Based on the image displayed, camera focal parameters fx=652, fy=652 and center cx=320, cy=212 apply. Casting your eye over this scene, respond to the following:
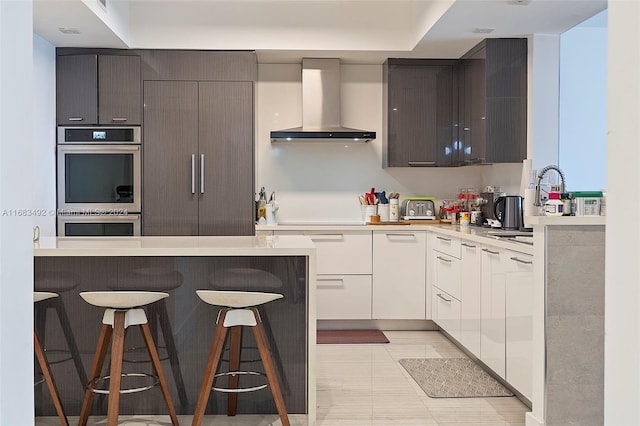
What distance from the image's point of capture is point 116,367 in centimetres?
284

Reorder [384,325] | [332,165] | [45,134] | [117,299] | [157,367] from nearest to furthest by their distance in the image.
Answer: [117,299] → [157,367] → [45,134] → [384,325] → [332,165]

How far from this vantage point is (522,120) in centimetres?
470

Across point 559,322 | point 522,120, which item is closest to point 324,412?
point 559,322

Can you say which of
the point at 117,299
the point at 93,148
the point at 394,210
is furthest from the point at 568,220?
the point at 93,148

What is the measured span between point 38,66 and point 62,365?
247 centimetres

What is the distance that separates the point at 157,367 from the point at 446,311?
2489 mm

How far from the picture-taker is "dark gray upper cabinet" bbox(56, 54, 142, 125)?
5047 mm

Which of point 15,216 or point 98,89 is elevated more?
point 98,89

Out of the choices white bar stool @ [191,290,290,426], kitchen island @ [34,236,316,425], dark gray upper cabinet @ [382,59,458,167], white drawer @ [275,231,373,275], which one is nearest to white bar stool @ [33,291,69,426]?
kitchen island @ [34,236,316,425]

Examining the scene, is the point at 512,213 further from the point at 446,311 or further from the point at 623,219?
the point at 623,219

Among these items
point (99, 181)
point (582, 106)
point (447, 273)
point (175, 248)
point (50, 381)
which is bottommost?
point (50, 381)

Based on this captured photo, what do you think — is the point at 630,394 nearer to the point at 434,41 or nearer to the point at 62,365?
the point at 62,365

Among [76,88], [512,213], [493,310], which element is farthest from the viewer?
[76,88]

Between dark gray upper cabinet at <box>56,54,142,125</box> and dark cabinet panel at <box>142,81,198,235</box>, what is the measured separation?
0.13 m
